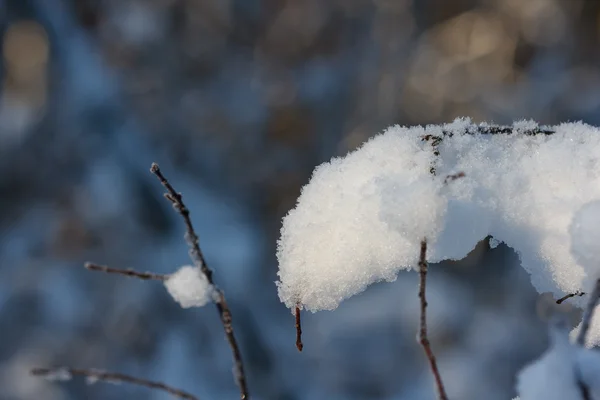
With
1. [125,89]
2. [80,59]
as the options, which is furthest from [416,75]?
[80,59]

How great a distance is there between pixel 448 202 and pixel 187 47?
5.75 metres

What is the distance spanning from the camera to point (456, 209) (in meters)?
0.65

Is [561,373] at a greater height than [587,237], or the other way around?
[587,237]

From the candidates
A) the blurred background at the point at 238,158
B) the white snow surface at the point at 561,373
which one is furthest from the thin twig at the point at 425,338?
the blurred background at the point at 238,158

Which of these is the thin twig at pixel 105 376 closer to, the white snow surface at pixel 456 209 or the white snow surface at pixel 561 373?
the white snow surface at pixel 456 209

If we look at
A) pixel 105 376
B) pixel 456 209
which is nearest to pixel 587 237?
pixel 456 209

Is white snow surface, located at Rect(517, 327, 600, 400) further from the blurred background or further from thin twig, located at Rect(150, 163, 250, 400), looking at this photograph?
the blurred background

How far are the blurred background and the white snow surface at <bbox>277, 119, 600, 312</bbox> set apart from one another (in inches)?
157

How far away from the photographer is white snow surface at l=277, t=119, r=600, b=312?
26.5 inches

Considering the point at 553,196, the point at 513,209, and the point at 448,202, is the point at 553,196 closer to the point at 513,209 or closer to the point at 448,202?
the point at 513,209

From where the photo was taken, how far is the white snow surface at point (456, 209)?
67 centimetres

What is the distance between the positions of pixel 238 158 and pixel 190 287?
521 cm

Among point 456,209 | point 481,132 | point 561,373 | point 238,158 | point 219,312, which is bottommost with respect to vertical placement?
point 561,373

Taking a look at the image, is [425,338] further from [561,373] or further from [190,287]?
[190,287]
